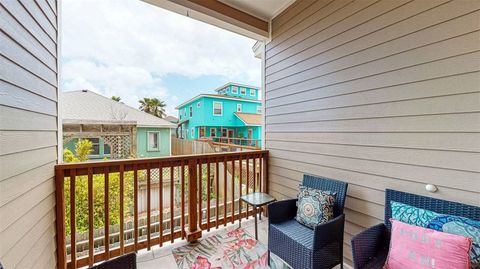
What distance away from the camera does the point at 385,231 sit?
5.15ft

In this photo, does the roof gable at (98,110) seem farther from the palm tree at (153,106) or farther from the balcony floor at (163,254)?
the palm tree at (153,106)

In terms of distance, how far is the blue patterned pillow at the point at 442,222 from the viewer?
1119 mm

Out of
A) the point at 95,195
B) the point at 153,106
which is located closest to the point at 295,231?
the point at 95,195

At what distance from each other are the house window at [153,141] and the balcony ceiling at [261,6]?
176 inches

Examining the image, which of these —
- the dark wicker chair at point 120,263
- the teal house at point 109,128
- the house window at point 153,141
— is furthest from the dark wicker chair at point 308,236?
the house window at point 153,141

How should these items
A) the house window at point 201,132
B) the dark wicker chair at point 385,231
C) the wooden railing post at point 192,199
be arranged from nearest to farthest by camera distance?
1. the dark wicker chair at point 385,231
2. the wooden railing post at point 192,199
3. the house window at point 201,132

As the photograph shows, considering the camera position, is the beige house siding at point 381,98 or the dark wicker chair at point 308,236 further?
the dark wicker chair at point 308,236

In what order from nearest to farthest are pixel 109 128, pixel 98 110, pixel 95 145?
pixel 95 145
pixel 109 128
pixel 98 110

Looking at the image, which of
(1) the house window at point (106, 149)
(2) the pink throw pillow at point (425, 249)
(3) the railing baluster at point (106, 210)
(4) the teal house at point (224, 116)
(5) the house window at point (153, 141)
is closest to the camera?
(2) the pink throw pillow at point (425, 249)

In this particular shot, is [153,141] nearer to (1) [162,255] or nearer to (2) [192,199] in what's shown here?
(2) [192,199]

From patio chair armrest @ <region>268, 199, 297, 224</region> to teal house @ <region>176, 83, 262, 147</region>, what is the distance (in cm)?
723

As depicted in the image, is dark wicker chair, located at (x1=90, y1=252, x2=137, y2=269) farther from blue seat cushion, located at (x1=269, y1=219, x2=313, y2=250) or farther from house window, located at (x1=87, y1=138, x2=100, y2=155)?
house window, located at (x1=87, y1=138, x2=100, y2=155)

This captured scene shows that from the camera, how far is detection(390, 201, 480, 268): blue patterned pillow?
112cm

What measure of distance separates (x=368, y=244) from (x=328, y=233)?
0.30 m
